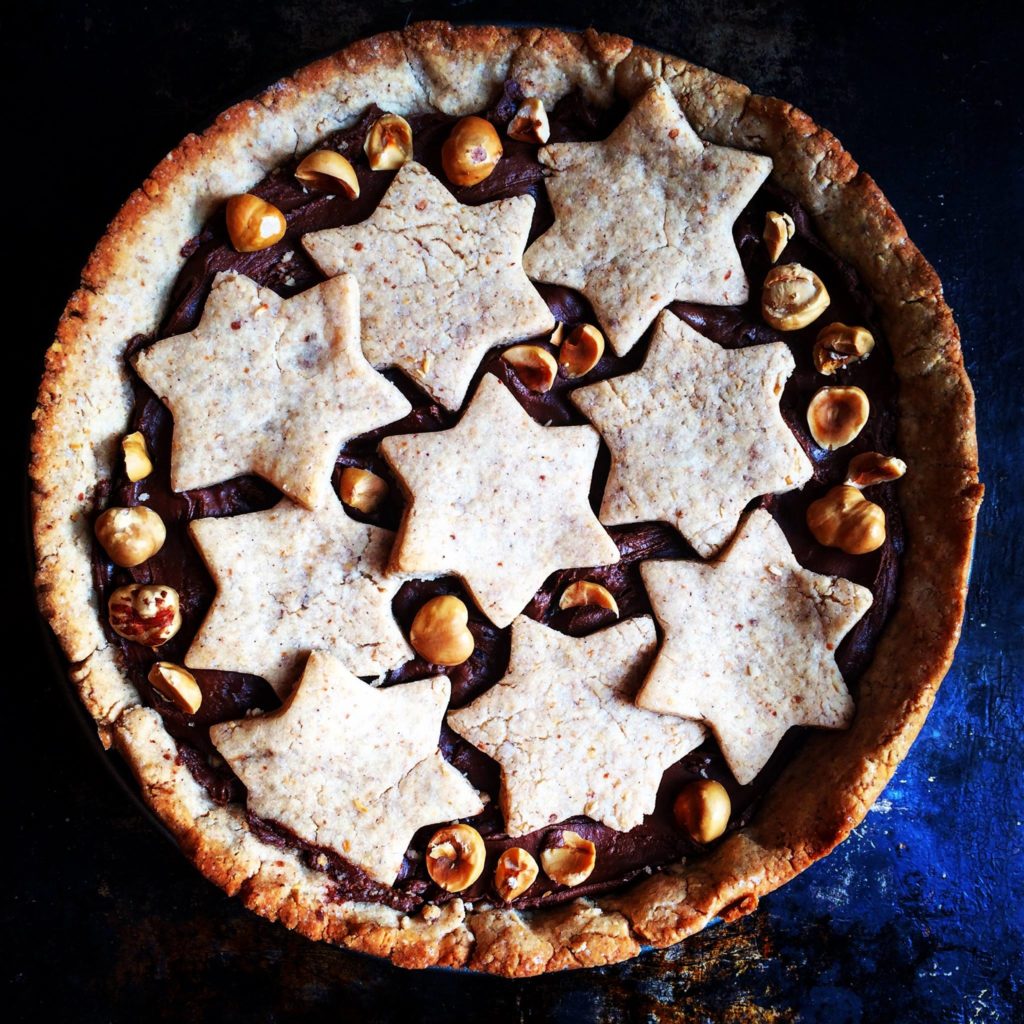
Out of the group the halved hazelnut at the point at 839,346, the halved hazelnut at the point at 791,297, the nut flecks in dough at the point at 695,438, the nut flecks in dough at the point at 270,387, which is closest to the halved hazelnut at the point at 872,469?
the nut flecks in dough at the point at 695,438

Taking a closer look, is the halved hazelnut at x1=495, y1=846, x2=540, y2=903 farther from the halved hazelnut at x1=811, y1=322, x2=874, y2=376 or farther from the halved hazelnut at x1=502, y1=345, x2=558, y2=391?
the halved hazelnut at x1=811, y1=322, x2=874, y2=376

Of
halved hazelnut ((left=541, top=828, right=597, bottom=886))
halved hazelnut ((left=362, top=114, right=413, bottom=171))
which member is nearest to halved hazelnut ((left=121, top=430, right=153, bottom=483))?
halved hazelnut ((left=362, top=114, right=413, bottom=171))

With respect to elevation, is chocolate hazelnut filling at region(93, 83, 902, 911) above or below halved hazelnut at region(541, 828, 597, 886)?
above

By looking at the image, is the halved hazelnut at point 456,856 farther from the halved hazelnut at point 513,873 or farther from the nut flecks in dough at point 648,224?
the nut flecks in dough at point 648,224

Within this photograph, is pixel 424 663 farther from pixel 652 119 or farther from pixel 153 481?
pixel 652 119

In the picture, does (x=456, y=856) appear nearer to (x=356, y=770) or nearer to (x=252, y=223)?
(x=356, y=770)
